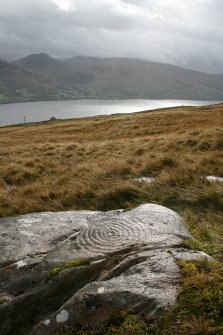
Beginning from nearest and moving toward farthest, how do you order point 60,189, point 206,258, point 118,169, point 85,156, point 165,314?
1. point 165,314
2. point 206,258
3. point 60,189
4. point 118,169
5. point 85,156

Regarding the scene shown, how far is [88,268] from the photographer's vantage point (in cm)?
646

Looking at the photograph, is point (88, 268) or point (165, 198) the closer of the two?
point (88, 268)

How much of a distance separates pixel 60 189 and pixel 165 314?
9.28m

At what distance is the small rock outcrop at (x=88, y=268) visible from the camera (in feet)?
17.6

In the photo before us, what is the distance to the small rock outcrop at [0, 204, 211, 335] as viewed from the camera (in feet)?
17.6

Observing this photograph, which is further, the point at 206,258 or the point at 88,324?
the point at 206,258

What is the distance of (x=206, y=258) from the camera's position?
6.12 meters

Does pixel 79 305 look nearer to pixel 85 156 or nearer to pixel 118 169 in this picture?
pixel 118 169

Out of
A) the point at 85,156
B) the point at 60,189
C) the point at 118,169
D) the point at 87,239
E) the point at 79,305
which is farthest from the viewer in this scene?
the point at 85,156

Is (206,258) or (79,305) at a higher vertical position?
(206,258)

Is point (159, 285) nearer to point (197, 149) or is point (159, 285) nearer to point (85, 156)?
point (197, 149)

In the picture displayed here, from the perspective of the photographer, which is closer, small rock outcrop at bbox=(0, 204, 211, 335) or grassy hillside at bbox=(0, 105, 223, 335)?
grassy hillside at bbox=(0, 105, 223, 335)

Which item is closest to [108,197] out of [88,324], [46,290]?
[46,290]

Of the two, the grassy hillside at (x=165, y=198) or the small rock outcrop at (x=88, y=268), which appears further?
the small rock outcrop at (x=88, y=268)
